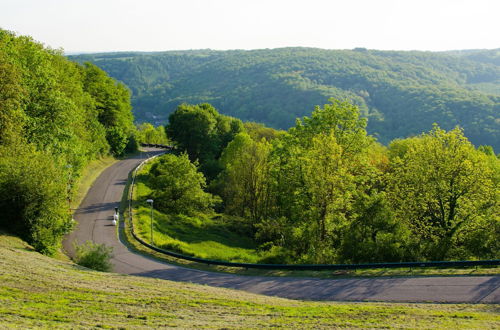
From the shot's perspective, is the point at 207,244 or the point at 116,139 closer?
the point at 207,244

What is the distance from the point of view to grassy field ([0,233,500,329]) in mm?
15852

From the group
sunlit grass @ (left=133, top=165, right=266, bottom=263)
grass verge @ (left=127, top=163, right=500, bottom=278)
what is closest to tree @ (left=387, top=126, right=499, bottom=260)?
grass verge @ (left=127, top=163, right=500, bottom=278)

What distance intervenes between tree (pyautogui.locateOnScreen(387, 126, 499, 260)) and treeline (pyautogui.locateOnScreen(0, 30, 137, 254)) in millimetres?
24304

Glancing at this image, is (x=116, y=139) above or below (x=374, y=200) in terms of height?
Result: above

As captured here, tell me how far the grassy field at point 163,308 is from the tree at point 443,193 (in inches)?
450

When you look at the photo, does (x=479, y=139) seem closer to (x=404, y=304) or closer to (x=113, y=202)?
(x=113, y=202)

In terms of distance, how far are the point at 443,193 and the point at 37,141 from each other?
112 feet

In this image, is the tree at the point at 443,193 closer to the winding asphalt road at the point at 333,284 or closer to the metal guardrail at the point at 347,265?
the metal guardrail at the point at 347,265

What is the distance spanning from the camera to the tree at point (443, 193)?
99.7ft

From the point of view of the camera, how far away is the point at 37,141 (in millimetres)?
40594

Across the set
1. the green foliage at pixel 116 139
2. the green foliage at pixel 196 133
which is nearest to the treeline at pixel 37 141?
the green foliage at pixel 116 139

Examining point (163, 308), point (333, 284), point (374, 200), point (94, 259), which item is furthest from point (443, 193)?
point (94, 259)

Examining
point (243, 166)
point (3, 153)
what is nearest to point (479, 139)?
point (243, 166)

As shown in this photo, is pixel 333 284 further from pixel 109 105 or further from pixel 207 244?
pixel 109 105
